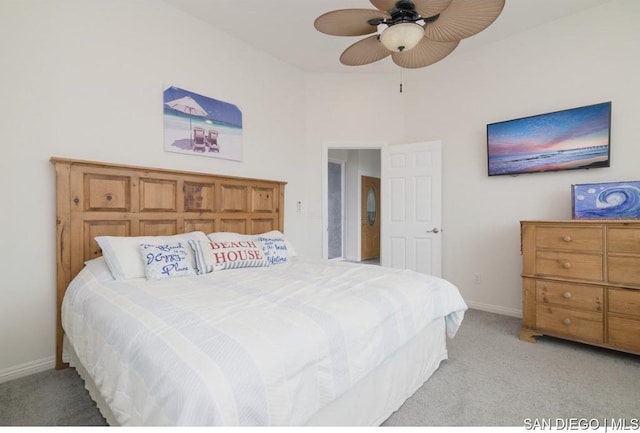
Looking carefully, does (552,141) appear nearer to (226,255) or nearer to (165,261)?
(226,255)

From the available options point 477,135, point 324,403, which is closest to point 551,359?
point 324,403

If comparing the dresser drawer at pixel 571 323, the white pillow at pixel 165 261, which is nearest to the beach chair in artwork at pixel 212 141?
the white pillow at pixel 165 261

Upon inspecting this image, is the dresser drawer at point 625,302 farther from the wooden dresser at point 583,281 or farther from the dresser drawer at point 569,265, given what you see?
the dresser drawer at point 569,265

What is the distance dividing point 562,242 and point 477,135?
5.18 ft

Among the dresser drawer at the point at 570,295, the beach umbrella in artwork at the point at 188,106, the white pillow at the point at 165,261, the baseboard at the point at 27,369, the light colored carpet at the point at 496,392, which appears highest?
the beach umbrella in artwork at the point at 188,106

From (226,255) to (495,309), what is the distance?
2998 mm

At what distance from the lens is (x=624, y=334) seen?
2.23 metres

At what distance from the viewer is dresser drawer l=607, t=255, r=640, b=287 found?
7.23 feet

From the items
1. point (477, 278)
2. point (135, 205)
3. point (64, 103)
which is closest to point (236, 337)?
point (135, 205)

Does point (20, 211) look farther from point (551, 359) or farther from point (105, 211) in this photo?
point (551, 359)

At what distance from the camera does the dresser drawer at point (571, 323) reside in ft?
7.69

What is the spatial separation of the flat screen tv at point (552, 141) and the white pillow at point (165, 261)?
323 centimetres

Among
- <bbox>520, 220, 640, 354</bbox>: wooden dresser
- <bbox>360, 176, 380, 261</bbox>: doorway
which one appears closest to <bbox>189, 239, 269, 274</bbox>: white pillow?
<bbox>520, 220, 640, 354</bbox>: wooden dresser

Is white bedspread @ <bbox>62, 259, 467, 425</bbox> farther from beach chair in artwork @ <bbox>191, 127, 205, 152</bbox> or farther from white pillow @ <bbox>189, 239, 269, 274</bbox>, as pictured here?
beach chair in artwork @ <bbox>191, 127, 205, 152</bbox>
